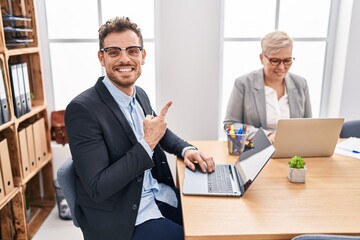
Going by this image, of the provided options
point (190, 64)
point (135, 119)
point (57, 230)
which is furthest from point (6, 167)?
point (190, 64)

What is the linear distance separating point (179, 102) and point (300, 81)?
954 millimetres

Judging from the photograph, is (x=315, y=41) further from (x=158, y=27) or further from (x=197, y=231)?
(x=197, y=231)

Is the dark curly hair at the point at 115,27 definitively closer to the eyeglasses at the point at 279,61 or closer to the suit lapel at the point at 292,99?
the eyeglasses at the point at 279,61

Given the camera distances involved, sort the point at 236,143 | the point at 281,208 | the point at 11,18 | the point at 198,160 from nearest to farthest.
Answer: the point at 281,208, the point at 198,160, the point at 236,143, the point at 11,18

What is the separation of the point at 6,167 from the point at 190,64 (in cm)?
148

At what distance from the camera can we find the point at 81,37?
269 cm

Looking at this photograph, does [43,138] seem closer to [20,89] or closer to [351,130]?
[20,89]

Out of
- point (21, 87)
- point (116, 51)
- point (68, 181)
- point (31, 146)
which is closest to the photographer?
point (68, 181)

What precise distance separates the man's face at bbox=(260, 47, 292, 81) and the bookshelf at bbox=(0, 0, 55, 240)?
1.60 meters

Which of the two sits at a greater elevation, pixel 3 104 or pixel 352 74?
pixel 352 74

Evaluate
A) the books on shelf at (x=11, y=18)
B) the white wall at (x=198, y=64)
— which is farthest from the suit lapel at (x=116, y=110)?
the white wall at (x=198, y=64)

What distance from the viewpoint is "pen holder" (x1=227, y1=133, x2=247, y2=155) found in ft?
5.53

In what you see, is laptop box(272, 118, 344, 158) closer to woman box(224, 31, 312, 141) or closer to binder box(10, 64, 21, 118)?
woman box(224, 31, 312, 141)

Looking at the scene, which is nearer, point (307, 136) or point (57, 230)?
point (307, 136)
